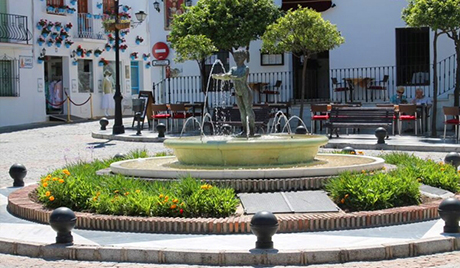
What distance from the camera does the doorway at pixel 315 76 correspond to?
89.0 ft

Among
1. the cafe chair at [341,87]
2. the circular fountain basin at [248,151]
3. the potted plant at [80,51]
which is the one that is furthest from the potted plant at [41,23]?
the circular fountain basin at [248,151]

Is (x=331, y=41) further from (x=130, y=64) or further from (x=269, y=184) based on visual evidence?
(x=130, y=64)

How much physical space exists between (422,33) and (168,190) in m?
17.4

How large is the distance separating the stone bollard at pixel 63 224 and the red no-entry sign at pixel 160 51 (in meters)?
22.2

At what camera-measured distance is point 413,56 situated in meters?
25.2

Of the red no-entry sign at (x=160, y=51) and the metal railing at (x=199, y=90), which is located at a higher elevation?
the red no-entry sign at (x=160, y=51)

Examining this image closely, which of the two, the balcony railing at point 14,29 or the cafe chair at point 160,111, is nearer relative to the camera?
the cafe chair at point 160,111

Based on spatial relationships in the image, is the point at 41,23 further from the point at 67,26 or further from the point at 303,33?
the point at 303,33

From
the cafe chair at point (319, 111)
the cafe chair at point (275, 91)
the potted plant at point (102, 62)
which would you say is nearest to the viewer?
the cafe chair at point (319, 111)

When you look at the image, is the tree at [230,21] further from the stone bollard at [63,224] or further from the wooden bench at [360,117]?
the stone bollard at [63,224]

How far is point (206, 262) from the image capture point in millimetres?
7367

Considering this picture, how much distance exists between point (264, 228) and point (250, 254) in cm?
27

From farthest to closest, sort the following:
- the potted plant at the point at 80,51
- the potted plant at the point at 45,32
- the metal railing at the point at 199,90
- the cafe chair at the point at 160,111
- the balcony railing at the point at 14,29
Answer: the potted plant at the point at 80,51 < the potted plant at the point at 45,32 < the balcony railing at the point at 14,29 < the metal railing at the point at 199,90 < the cafe chair at the point at 160,111

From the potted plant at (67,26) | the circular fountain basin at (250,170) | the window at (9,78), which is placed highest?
the potted plant at (67,26)
